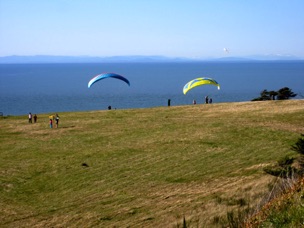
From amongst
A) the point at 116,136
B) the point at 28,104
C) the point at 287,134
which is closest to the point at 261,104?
the point at 287,134

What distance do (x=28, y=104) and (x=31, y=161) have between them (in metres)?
103

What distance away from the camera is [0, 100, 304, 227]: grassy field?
1928cm

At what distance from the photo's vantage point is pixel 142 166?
28109 millimetres

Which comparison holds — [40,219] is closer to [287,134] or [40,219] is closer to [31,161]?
[31,161]

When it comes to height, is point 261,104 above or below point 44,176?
above

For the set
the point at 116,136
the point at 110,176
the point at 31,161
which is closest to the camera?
the point at 110,176

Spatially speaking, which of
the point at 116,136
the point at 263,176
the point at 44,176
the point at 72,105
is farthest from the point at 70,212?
the point at 72,105

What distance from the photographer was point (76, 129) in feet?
139

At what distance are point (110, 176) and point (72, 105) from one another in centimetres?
10039

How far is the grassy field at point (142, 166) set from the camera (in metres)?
19.3

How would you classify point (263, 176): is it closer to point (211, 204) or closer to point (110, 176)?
point (211, 204)

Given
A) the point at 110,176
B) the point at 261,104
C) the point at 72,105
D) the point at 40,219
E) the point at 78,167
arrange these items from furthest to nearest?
1. the point at 72,105
2. the point at 261,104
3. the point at 78,167
4. the point at 110,176
5. the point at 40,219

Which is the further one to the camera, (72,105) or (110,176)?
(72,105)

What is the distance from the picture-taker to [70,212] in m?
20.7
